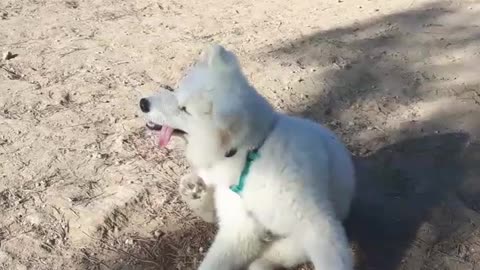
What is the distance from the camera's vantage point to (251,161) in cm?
303

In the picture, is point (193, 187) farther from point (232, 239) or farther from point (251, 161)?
point (251, 161)

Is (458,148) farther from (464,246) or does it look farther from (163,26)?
(163,26)

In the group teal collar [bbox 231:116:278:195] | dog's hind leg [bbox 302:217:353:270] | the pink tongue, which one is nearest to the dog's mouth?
the pink tongue

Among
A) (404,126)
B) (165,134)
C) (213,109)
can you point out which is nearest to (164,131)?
(165,134)

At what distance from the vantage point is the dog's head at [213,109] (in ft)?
9.52

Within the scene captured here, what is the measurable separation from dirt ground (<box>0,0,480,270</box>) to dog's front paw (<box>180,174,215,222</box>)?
128 millimetres

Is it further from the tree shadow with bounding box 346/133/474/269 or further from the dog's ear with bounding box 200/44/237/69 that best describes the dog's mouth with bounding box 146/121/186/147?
the tree shadow with bounding box 346/133/474/269

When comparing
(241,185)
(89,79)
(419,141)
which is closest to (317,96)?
(419,141)

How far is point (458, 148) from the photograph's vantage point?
4391mm

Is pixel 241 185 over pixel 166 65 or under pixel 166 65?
over

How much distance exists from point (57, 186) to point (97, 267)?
2.13 ft

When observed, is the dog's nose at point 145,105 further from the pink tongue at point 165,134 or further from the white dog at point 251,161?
the pink tongue at point 165,134

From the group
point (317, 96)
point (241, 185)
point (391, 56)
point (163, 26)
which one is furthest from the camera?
point (163, 26)

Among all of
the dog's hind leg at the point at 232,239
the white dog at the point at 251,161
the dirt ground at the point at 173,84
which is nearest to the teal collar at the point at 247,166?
the white dog at the point at 251,161
